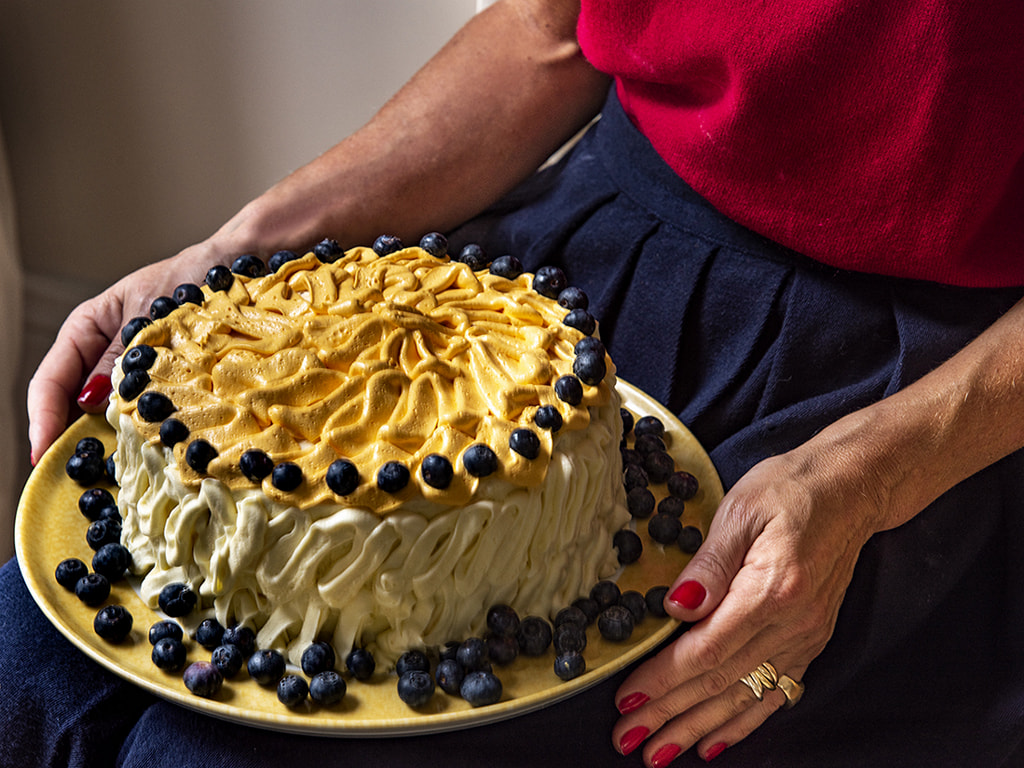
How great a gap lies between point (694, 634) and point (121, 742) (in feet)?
1.76

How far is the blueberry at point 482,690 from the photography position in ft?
2.56

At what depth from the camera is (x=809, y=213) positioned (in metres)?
1.00

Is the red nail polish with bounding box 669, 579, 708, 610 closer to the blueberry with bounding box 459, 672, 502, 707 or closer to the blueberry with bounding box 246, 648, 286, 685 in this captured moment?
the blueberry with bounding box 459, 672, 502, 707

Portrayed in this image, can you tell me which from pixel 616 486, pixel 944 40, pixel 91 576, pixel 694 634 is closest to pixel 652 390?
pixel 616 486

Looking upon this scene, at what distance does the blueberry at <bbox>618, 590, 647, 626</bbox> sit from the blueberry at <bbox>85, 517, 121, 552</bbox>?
1.61ft

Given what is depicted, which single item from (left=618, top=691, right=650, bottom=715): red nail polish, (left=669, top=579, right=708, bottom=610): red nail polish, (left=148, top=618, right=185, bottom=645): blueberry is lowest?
(left=618, top=691, right=650, bottom=715): red nail polish

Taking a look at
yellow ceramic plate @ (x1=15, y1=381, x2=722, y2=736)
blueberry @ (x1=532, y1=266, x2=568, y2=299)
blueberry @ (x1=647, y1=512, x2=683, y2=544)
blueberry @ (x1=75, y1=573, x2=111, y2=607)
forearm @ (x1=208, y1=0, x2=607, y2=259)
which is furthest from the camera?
forearm @ (x1=208, y1=0, x2=607, y2=259)

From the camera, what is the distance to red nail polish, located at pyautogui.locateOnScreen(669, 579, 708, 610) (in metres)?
0.84

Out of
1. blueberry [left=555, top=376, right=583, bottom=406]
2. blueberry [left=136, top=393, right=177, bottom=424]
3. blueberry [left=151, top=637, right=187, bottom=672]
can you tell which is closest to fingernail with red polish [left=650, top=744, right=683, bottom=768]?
blueberry [left=555, top=376, right=583, bottom=406]

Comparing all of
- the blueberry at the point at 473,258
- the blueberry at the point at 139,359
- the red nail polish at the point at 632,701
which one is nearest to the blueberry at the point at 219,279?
the blueberry at the point at 139,359

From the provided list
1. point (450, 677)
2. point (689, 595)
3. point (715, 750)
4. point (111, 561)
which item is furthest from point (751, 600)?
point (111, 561)

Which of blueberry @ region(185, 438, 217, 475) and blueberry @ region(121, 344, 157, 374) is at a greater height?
blueberry @ region(121, 344, 157, 374)

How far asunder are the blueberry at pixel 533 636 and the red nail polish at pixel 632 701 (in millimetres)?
88

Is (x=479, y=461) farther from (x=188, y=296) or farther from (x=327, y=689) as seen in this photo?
(x=188, y=296)
